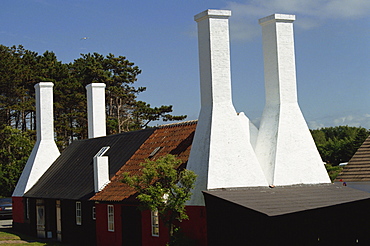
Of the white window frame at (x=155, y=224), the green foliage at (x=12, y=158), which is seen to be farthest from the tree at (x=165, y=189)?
the green foliage at (x=12, y=158)

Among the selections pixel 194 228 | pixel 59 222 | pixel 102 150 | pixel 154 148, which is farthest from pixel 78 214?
pixel 194 228

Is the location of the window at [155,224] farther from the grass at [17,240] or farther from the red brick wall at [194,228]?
the grass at [17,240]

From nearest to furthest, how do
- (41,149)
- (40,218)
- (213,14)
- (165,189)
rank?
1. (165,189)
2. (213,14)
3. (40,218)
4. (41,149)

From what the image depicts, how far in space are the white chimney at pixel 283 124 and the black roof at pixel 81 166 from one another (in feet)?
21.4

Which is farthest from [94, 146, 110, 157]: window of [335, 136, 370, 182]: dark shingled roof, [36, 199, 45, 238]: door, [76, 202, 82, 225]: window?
[335, 136, 370, 182]: dark shingled roof

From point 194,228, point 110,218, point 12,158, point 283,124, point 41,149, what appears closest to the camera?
point 194,228

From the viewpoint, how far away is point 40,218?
91.7 feet

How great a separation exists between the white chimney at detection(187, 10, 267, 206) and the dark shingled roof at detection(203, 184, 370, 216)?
51cm

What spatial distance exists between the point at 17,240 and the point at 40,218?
1.95 meters

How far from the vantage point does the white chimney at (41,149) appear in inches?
1147

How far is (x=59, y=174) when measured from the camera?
27453 millimetres

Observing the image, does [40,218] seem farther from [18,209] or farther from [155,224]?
[155,224]

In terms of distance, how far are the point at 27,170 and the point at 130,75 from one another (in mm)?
28153

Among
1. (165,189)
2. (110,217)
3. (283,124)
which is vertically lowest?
(110,217)
